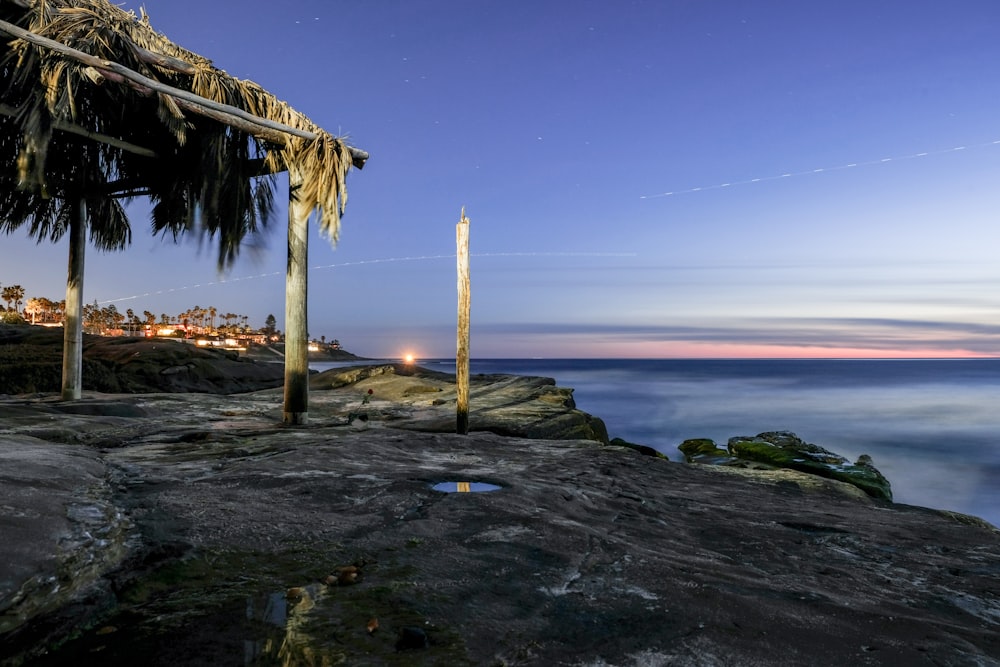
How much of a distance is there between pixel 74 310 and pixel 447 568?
34.0 ft

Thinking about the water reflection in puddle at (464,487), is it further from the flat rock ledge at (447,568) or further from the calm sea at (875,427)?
the calm sea at (875,427)

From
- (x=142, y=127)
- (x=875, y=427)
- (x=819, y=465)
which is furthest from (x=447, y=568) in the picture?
(x=875, y=427)

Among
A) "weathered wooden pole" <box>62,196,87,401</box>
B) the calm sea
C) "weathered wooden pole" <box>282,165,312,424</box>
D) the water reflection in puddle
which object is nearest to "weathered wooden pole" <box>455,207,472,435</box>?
"weathered wooden pole" <box>282,165,312,424</box>

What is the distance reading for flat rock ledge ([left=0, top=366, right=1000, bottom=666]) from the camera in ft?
6.37

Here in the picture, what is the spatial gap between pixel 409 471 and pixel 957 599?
12.3 ft

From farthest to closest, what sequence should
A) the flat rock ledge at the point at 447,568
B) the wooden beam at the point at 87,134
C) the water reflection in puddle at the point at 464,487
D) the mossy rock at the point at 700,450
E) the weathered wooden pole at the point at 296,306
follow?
the mossy rock at the point at 700,450 < the weathered wooden pole at the point at 296,306 < the wooden beam at the point at 87,134 < the water reflection in puddle at the point at 464,487 < the flat rock ledge at the point at 447,568

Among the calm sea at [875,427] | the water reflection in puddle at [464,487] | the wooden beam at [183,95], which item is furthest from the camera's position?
the calm sea at [875,427]

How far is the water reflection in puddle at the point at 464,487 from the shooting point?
440 cm

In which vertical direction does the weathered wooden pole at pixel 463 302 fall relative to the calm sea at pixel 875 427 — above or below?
above

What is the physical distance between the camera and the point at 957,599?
9.09ft

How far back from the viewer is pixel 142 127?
9.12 meters

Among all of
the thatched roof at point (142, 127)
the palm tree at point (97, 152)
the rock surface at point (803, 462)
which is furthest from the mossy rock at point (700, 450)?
the palm tree at point (97, 152)

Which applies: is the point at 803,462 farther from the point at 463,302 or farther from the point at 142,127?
the point at 142,127

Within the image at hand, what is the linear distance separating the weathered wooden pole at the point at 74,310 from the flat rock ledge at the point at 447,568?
5.03 metres
